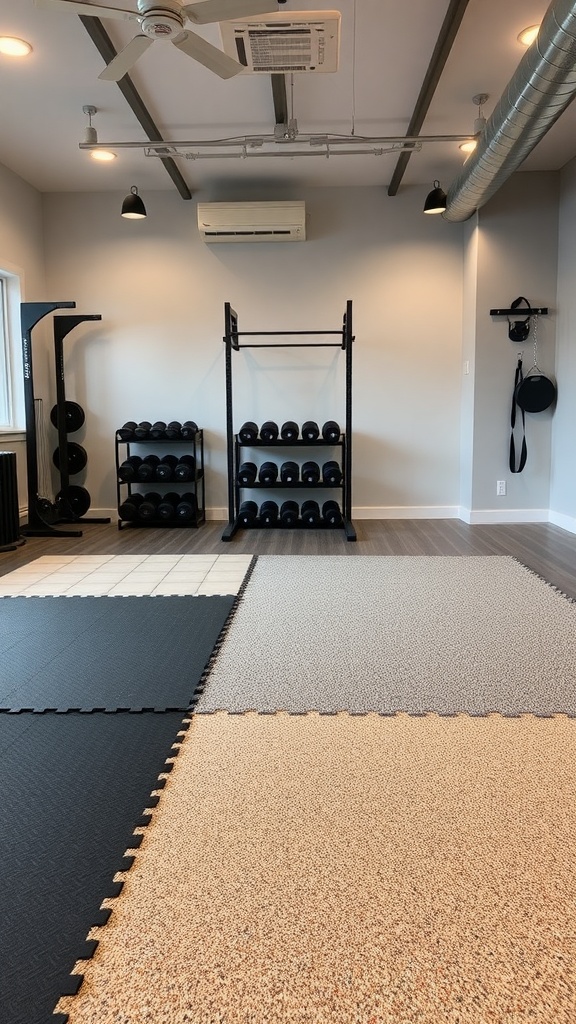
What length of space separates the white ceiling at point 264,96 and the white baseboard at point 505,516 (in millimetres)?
3257

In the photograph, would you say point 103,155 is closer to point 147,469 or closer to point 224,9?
point 147,469

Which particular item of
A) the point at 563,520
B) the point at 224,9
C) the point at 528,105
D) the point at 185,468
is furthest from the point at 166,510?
the point at 528,105

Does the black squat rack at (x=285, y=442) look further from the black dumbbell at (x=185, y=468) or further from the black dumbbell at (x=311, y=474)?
the black dumbbell at (x=185, y=468)

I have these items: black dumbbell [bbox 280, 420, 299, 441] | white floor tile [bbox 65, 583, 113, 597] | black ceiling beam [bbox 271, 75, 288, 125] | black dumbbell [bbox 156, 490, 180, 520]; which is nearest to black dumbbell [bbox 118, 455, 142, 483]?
black dumbbell [bbox 156, 490, 180, 520]

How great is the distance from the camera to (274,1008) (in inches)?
44.3

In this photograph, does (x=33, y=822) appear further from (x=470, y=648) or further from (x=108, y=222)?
(x=108, y=222)

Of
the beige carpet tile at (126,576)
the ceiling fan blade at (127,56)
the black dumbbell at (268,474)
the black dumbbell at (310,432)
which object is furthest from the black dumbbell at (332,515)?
the ceiling fan blade at (127,56)

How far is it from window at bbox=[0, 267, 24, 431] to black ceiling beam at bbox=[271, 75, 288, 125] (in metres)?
2.95

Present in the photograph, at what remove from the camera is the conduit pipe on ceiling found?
3.10 meters

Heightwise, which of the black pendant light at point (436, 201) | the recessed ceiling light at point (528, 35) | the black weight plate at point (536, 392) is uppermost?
the recessed ceiling light at point (528, 35)

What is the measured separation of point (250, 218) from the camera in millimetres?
5902

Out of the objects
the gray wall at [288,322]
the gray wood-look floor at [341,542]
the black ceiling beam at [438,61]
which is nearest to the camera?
the black ceiling beam at [438,61]

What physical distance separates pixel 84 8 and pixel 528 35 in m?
2.68

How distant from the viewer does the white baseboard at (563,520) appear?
5.73 meters
